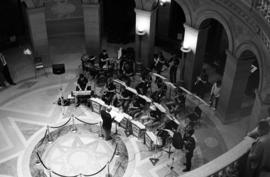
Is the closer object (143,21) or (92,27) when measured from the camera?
(143,21)

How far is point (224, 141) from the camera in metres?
15.6

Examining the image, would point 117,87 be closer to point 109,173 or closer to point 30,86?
point 30,86

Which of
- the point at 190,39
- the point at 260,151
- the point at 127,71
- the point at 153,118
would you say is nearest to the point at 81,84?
the point at 127,71

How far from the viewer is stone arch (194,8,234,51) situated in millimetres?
15042

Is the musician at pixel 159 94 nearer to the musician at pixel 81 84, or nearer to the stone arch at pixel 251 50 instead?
the musician at pixel 81 84

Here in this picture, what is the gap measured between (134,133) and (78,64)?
6.49 m

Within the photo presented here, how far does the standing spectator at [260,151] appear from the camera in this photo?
776cm

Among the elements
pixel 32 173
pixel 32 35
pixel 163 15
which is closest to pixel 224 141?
pixel 32 173

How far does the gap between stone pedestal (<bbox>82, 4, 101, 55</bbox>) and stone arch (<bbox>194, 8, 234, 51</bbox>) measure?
5.69 meters

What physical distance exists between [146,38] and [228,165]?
41.1 feet

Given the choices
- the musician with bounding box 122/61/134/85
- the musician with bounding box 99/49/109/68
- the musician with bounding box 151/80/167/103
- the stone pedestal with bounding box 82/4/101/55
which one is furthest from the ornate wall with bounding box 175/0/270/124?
the stone pedestal with bounding box 82/4/101/55

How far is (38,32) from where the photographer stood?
1936 centimetres

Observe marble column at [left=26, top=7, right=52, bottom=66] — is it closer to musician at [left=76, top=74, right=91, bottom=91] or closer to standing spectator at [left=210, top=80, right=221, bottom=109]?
musician at [left=76, top=74, right=91, bottom=91]

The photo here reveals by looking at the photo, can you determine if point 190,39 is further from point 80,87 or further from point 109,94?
point 80,87
